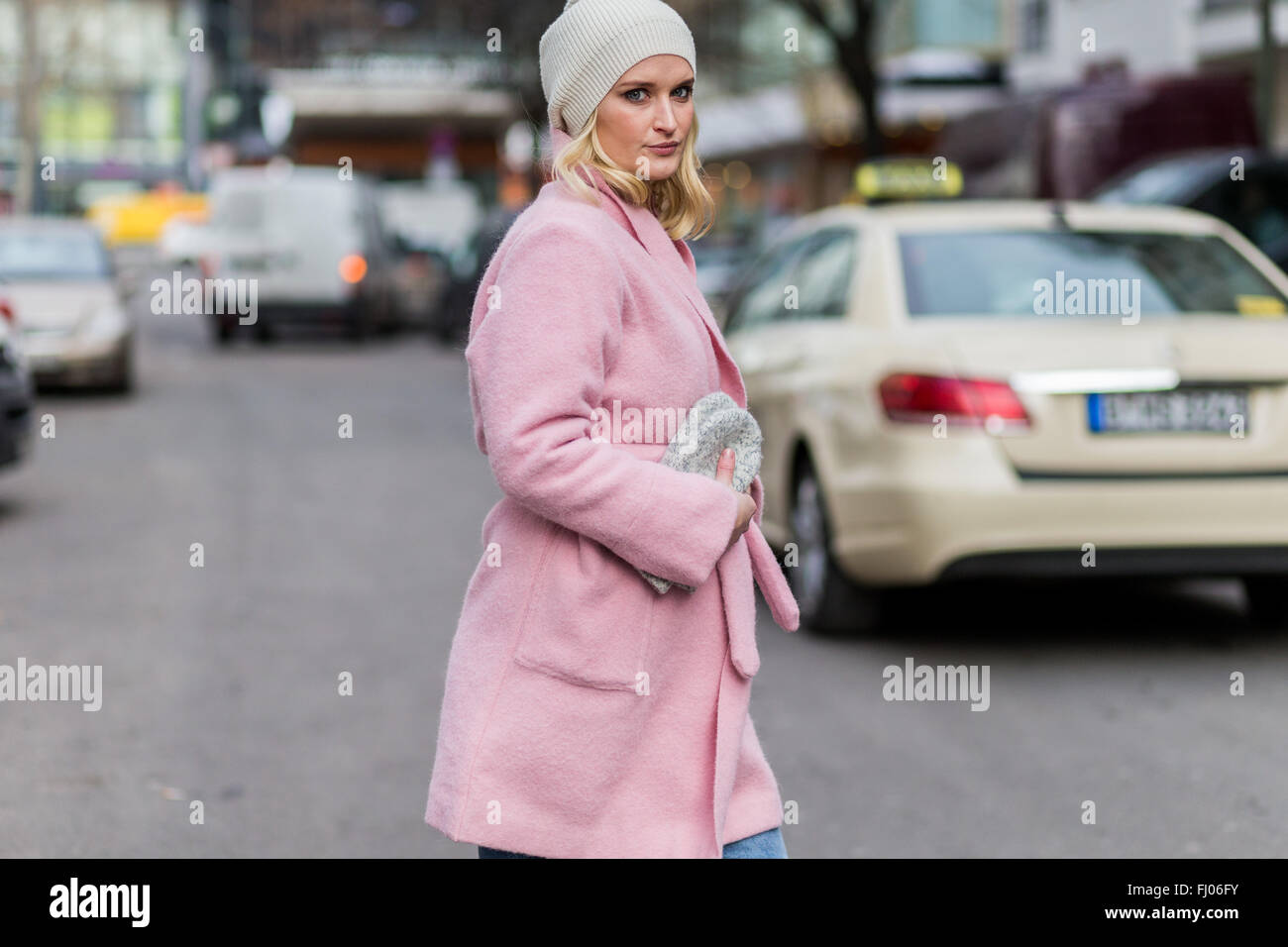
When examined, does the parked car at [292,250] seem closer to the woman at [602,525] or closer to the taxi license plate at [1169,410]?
the taxi license plate at [1169,410]

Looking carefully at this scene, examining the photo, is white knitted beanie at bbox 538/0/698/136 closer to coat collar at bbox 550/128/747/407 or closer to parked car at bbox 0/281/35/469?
coat collar at bbox 550/128/747/407

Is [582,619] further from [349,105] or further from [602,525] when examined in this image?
[349,105]

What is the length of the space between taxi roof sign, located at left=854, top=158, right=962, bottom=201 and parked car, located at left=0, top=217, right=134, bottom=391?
700cm

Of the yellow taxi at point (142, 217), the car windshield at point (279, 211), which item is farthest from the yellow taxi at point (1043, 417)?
the yellow taxi at point (142, 217)

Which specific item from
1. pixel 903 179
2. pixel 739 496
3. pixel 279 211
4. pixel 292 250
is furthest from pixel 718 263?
pixel 739 496

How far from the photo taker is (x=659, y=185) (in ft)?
9.19

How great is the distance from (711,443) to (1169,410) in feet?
14.7

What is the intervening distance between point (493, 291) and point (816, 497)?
5043 millimetres

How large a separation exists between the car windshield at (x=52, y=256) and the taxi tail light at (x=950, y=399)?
1356 centimetres

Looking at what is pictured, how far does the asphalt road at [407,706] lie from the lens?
205 inches

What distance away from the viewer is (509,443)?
8.45ft

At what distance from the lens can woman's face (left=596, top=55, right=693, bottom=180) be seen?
2.72m

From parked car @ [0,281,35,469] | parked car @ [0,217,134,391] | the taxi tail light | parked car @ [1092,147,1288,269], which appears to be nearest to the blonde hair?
the taxi tail light

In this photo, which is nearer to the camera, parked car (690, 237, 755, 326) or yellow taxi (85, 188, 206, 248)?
parked car (690, 237, 755, 326)
